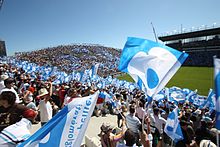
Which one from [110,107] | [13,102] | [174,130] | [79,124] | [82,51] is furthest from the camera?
[82,51]

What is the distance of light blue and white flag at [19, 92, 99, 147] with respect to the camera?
2214mm

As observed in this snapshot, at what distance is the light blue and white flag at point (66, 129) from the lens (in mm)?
2214

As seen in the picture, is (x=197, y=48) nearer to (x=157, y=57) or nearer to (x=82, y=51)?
(x=82, y=51)

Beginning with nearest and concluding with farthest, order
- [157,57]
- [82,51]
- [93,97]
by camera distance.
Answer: [93,97] < [157,57] < [82,51]

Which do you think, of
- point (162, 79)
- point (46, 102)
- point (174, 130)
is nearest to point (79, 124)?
point (162, 79)

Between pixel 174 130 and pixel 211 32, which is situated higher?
pixel 211 32

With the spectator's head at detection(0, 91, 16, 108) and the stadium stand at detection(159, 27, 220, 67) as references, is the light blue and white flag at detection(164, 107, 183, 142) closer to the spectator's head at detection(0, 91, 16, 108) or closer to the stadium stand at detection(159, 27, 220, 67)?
the spectator's head at detection(0, 91, 16, 108)

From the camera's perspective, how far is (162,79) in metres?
3.90

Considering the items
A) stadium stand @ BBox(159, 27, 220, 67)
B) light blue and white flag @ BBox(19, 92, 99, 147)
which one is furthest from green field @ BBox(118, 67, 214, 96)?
light blue and white flag @ BBox(19, 92, 99, 147)

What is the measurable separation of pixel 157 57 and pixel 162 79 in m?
0.50

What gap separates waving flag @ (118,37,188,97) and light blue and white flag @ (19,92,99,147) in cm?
173

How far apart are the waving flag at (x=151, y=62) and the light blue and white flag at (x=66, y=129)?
5.68ft

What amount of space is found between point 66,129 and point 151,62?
242cm

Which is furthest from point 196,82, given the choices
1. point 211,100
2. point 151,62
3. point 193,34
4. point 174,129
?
point 151,62
